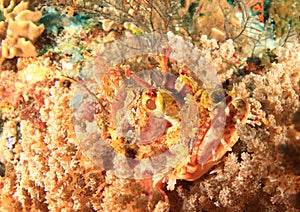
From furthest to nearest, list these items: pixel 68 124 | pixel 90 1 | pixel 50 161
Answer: pixel 90 1
pixel 68 124
pixel 50 161

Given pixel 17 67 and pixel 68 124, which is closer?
pixel 68 124

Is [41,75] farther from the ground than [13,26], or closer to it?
closer to it

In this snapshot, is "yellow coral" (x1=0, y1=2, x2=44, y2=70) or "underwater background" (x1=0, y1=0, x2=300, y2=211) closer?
"underwater background" (x1=0, y1=0, x2=300, y2=211)

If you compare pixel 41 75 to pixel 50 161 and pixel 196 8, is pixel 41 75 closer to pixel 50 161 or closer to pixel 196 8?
pixel 50 161

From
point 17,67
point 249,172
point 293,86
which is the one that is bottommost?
point 17,67

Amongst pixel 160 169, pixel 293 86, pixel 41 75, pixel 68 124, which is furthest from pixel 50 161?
pixel 293 86

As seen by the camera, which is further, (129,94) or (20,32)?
(20,32)

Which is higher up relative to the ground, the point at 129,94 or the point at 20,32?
the point at 129,94

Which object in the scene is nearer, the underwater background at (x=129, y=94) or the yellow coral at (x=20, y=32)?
the underwater background at (x=129, y=94)

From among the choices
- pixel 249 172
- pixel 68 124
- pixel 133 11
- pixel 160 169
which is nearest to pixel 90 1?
pixel 133 11

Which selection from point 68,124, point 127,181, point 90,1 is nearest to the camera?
point 127,181
